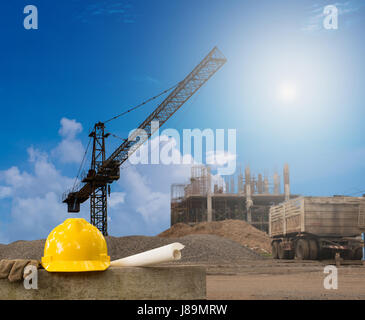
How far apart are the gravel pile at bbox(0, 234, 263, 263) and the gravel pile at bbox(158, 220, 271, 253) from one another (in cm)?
1165

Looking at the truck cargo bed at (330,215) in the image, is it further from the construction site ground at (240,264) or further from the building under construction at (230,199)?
the building under construction at (230,199)

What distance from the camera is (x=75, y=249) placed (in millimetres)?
4559

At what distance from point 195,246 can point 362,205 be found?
8865mm

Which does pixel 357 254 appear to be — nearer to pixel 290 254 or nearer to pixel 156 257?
pixel 290 254

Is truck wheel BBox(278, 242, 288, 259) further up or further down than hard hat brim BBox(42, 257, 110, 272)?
further down

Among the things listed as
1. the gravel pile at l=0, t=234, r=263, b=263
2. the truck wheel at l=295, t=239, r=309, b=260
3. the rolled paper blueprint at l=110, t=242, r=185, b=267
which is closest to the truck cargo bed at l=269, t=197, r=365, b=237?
the truck wheel at l=295, t=239, r=309, b=260

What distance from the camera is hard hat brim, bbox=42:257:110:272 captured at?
4414 millimetres

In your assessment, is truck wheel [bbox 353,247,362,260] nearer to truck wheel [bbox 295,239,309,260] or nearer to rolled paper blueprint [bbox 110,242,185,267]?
truck wheel [bbox 295,239,309,260]

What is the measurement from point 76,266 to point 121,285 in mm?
507

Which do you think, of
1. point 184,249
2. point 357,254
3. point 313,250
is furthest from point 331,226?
point 184,249

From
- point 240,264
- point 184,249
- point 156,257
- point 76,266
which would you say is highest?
point 156,257
